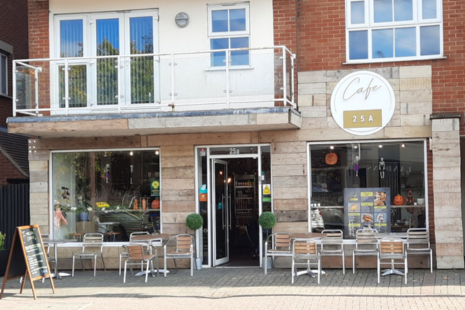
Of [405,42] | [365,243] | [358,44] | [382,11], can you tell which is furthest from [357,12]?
[365,243]

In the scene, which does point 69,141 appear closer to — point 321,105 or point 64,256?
point 64,256

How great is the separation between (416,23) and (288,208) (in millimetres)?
4524

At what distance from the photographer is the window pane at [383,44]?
13.5 meters

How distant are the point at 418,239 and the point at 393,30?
422cm

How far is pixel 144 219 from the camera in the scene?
47.0 feet

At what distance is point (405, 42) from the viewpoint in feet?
44.2

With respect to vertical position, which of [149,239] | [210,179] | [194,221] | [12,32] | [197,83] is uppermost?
[12,32]

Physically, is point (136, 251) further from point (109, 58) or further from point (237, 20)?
point (237, 20)

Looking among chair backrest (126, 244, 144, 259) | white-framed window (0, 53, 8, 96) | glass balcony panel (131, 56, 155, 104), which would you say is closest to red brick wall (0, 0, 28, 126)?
white-framed window (0, 53, 8, 96)

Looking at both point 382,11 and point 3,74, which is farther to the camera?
point 3,74

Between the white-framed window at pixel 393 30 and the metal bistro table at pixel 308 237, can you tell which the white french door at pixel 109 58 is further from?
the white-framed window at pixel 393 30

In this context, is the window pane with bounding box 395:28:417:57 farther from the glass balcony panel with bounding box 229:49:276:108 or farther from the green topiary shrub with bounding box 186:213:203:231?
the green topiary shrub with bounding box 186:213:203:231

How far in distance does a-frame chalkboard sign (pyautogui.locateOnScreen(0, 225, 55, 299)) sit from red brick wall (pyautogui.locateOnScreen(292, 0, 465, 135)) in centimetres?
619

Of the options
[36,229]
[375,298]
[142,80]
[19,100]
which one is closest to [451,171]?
[375,298]
